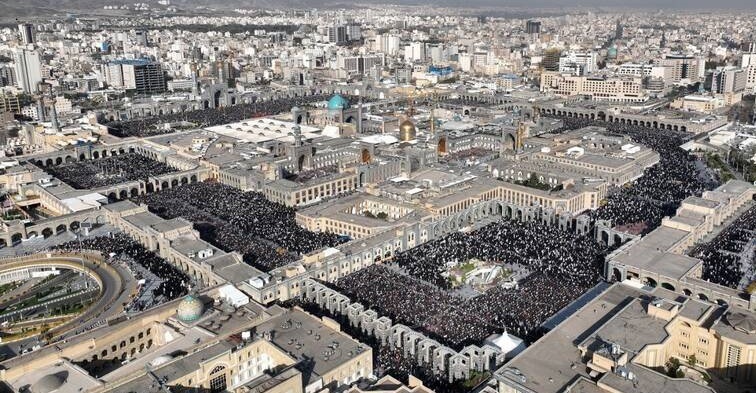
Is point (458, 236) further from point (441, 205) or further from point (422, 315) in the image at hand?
point (422, 315)

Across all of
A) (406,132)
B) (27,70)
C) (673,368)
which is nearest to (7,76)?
(27,70)

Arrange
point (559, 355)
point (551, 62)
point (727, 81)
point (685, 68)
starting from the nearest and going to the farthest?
point (559, 355), point (727, 81), point (685, 68), point (551, 62)

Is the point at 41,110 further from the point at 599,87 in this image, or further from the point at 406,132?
the point at 599,87

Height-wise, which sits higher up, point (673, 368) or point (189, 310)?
point (189, 310)

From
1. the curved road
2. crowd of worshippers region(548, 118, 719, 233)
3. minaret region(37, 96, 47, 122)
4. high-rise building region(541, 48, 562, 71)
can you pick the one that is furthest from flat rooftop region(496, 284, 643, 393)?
high-rise building region(541, 48, 562, 71)

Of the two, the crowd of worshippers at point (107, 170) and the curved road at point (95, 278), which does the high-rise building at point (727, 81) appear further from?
the curved road at point (95, 278)

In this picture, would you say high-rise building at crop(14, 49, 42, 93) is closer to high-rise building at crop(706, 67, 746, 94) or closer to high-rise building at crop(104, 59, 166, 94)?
high-rise building at crop(104, 59, 166, 94)

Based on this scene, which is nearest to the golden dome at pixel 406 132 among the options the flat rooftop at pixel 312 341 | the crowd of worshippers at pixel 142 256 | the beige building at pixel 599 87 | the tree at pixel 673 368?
the crowd of worshippers at pixel 142 256

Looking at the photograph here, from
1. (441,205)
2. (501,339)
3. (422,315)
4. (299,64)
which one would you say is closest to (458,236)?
(441,205)
